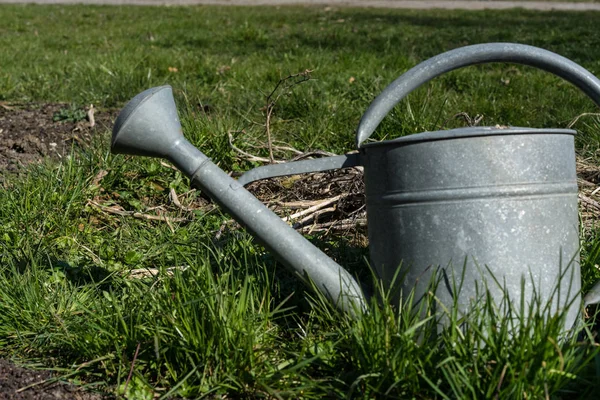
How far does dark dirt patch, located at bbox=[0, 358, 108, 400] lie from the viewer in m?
1.58

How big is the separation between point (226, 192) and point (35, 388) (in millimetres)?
625

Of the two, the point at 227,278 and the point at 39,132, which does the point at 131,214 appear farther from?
the point at 39,132

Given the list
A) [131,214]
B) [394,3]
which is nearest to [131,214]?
[131,214]

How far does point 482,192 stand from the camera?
1536 mm

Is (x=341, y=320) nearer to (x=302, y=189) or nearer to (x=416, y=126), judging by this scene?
(x=302, y=189)

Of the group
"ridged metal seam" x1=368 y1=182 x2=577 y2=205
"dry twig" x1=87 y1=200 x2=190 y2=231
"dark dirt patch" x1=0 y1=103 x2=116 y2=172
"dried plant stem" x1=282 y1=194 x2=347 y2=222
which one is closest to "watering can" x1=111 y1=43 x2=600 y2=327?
"ridged metal seam" x1=368 y1=182 x2=577 y2=205

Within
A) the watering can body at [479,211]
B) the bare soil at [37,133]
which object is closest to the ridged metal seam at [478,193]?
the watering can body at [479,211]

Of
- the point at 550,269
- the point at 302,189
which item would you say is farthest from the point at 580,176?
the point at 550,269

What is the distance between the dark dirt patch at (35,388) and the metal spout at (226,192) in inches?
20.7

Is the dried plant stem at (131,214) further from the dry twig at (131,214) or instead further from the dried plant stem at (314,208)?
the dried plant stem at (314,208)

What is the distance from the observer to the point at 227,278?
66.3 inches

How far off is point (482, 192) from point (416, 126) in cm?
150

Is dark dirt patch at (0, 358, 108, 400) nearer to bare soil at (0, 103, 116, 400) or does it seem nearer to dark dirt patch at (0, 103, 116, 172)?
bare soil at (0, 103, 116, 400)

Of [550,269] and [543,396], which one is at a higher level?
[550,269]
